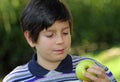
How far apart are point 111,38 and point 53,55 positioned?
6252 mm

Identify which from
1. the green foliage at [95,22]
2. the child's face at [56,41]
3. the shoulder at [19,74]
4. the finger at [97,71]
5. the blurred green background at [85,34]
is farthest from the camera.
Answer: the green foliage at [95,22]

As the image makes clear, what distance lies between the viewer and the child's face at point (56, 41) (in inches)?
103

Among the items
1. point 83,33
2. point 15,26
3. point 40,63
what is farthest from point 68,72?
point 83,33

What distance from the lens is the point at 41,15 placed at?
9.06ft

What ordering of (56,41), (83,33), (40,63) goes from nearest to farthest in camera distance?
(56,41) → (40,63) → (83,33)

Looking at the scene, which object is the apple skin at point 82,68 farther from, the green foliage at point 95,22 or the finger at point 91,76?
the green foliage at point 95,22

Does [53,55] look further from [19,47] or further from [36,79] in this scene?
[19,47]

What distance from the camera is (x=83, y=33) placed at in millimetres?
8477

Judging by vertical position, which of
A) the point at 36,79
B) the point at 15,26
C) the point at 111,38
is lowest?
the point at 111,38

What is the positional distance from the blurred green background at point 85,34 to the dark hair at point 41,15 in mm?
3960

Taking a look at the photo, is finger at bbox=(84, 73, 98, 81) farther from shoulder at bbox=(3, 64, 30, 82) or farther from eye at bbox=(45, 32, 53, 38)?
shoulder at bbox=(3, 64, 30, 82)

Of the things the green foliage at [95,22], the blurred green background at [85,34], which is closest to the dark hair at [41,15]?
the blurred green background at [85,34]

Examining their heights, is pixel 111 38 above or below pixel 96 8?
below

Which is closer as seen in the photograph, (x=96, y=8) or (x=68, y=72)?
(x=68, y=72)
